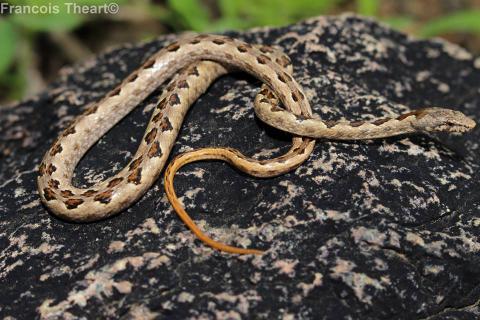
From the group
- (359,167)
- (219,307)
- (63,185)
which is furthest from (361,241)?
(63,185)

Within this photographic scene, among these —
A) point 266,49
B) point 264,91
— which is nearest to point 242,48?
point 266,49

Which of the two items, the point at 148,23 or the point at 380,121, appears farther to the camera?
the point at 148,23

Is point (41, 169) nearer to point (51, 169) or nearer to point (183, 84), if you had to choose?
point (51, 169)

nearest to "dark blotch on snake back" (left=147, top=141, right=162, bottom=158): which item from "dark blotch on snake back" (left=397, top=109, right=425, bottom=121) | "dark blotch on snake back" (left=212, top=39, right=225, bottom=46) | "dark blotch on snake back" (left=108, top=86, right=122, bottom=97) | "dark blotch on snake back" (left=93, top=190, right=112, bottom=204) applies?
"dark blotch on snake back" (left=93, top=190, right=112, bottom=204)

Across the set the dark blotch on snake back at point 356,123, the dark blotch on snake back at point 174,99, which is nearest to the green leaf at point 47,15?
the dark blotch on snake back at point 174,99

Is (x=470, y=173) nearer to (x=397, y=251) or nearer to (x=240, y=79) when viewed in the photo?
(x=397, y=251)

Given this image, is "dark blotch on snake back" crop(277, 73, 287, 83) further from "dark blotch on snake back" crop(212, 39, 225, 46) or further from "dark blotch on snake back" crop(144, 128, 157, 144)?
"dark blotch on snake back" crop(144, 128, 157, 144)

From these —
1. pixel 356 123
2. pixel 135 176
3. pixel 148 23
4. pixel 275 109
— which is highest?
pixel 275 109

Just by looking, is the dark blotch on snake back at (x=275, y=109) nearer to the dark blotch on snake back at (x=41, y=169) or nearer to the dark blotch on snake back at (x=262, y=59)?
the dark blotch on snake back at (x=262, y=59)
